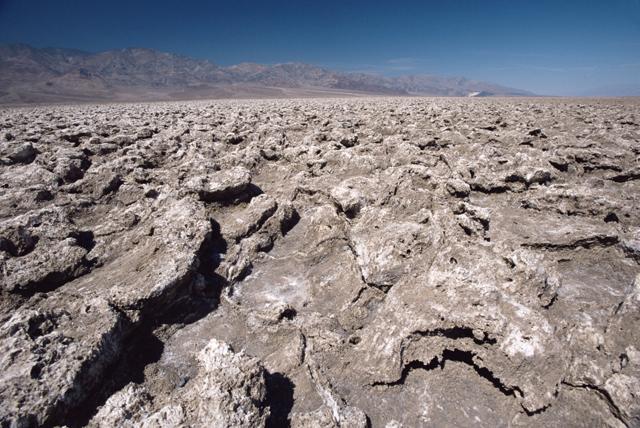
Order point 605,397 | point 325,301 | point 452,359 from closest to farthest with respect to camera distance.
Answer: point 605,397 → point 452,359 → point 325,301

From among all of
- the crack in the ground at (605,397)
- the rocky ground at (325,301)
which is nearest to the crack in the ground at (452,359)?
the rocky ground at (325,301)

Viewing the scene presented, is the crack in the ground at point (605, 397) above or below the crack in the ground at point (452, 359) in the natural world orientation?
above

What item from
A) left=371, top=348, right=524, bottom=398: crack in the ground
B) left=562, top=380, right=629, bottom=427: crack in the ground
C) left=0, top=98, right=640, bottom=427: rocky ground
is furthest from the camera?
left=371, top=348, right=524, bottom=398: crack in the ground

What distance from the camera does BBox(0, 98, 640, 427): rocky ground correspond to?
6.60ft

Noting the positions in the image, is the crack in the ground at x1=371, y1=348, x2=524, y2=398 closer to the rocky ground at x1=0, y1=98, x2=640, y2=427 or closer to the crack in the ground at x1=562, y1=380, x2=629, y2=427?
the rocky ground at x1=0, y1=98, x2=640, y2=427

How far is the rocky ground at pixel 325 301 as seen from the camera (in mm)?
2012

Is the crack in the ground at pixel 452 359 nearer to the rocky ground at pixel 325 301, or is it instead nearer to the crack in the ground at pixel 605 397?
the rocky ground at pixel 325 301

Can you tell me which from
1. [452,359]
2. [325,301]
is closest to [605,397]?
[452,359]

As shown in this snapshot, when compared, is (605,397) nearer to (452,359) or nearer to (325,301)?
(452,359)

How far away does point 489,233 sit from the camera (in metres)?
4.04

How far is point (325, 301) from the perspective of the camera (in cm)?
330

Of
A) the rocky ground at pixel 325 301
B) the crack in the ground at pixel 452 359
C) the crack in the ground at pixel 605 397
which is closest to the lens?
the crack in the ground at pixel 605 397

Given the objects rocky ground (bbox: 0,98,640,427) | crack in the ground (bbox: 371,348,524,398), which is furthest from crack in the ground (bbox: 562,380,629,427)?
crack in the ground (bbox: 371,348,524,398)

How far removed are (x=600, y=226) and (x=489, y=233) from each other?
1.16 m
